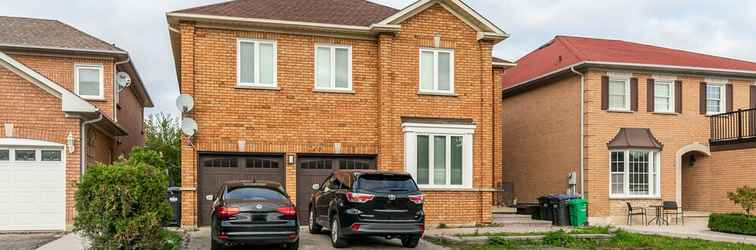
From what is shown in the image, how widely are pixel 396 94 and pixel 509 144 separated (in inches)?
378

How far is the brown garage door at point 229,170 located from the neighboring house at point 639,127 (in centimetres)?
1028

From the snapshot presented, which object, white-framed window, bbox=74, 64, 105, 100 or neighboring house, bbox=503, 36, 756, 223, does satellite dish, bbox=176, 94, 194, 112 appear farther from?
neighboring house, bbox=503, 36, 756, 223

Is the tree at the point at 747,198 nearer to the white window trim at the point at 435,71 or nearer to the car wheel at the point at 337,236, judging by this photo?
the white window trim at the point at 435,71

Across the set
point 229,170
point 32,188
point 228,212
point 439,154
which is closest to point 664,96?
point 439,154

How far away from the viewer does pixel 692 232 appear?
63.8ft

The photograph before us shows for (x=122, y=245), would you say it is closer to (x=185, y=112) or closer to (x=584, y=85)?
(x=185, y=112)

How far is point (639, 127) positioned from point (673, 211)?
3.15m

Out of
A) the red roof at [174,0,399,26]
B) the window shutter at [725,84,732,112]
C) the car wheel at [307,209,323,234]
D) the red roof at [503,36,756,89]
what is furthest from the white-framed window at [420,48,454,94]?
the window shutter at [725,84,732,112]

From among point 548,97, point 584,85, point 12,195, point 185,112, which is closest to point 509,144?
point 548,97

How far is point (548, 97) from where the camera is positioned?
81.5ft

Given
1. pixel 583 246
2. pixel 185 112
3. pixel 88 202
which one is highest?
pixel 185 112

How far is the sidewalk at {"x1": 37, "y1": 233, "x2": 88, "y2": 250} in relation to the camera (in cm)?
1410

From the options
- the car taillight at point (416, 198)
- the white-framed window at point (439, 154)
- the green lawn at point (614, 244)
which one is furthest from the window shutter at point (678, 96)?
the car taillight at point (416, 198)

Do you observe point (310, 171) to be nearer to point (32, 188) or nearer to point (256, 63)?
point (256, 63)
